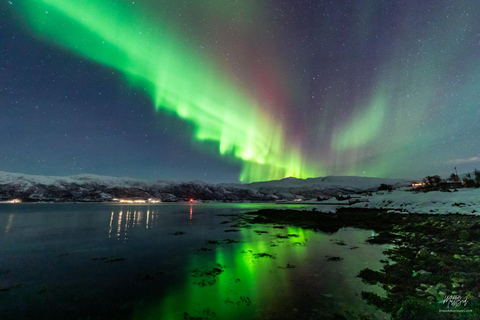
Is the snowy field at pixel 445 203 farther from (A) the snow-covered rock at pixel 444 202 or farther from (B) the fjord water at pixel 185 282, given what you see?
(B) the fjord water at pixel 185 282

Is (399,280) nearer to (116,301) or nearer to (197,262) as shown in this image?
(197,262)

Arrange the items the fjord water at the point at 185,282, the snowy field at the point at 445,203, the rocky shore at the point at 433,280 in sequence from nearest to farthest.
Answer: the rocky shore at the point at 433,280 → the fjord water at the point at 185,282 → the snowy field at the point at 445,203

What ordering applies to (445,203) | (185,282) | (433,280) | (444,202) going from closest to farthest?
(433,280) < (185,282) < (445,203) < (444,202)

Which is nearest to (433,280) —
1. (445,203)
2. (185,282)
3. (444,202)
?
(185,282)

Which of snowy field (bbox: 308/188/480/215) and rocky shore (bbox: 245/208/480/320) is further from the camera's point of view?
snowy field (bbox: 308/188/480/215)

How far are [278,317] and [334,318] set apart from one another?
83.2 inches

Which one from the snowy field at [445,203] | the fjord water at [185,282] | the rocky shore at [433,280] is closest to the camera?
the rocky shore at [433,280]

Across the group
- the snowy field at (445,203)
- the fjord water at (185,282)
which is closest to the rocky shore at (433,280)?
the fjord water at (185,282)

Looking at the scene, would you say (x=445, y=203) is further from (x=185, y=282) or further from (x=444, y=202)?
(x=185, y=282)

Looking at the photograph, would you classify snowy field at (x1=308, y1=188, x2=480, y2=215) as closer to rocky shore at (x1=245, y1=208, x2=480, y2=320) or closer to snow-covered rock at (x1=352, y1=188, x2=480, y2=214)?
snow-covered rock at (x1=352, y1=188, x2=480, y2=214)

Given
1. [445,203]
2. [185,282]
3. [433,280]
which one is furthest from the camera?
[445,203]

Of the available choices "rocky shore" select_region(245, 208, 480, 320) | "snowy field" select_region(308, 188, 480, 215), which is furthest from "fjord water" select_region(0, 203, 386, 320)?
"snowy field" select_region(308, 188, 480, 215)

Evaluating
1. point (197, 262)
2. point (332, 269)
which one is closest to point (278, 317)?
point (332, 269)

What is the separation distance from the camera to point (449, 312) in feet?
25.6
